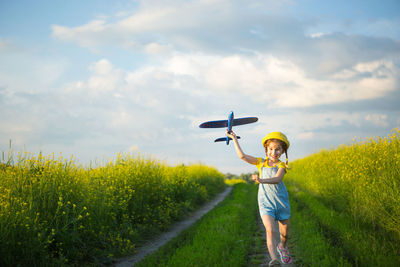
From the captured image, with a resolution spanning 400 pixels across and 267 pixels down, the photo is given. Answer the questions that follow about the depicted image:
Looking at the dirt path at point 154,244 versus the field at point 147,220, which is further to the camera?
the dirt path at point 154,244

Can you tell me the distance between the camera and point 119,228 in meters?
7.76

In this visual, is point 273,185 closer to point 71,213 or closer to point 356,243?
point 356,243

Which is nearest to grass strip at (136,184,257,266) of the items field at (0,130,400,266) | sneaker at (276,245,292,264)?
field at (0,130,400,266)

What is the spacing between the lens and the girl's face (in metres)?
4.96

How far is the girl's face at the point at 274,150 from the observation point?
4.96m

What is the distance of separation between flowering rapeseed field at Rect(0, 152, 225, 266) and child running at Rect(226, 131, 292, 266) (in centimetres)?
366

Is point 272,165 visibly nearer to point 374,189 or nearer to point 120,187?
point 374,189

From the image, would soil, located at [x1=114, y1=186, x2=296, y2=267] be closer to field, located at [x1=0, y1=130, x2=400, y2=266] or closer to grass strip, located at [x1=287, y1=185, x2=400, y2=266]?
field, located at [x1=0, y1=130, x2=400, y2=266]

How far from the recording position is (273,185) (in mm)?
4867

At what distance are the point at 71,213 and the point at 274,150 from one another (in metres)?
4.50

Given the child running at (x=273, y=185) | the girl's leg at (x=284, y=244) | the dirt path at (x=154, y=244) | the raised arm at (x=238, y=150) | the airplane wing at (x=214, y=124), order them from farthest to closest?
1. the dirt path at (x=154, y=244)
2. the airplane wing at (x=214, y=124)
3. the raised arm at (x=238, y=150)
4. the girl's leg at (x=284, y=244)
5. the child running at (x=273, y=185)

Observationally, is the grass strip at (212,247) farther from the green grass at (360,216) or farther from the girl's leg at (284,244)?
the green grass at (360,216)

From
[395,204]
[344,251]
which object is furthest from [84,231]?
[395,204]

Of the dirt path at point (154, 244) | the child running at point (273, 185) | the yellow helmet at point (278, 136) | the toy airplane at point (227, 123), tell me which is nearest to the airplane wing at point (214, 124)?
the toy airplane at point (227, 123)
